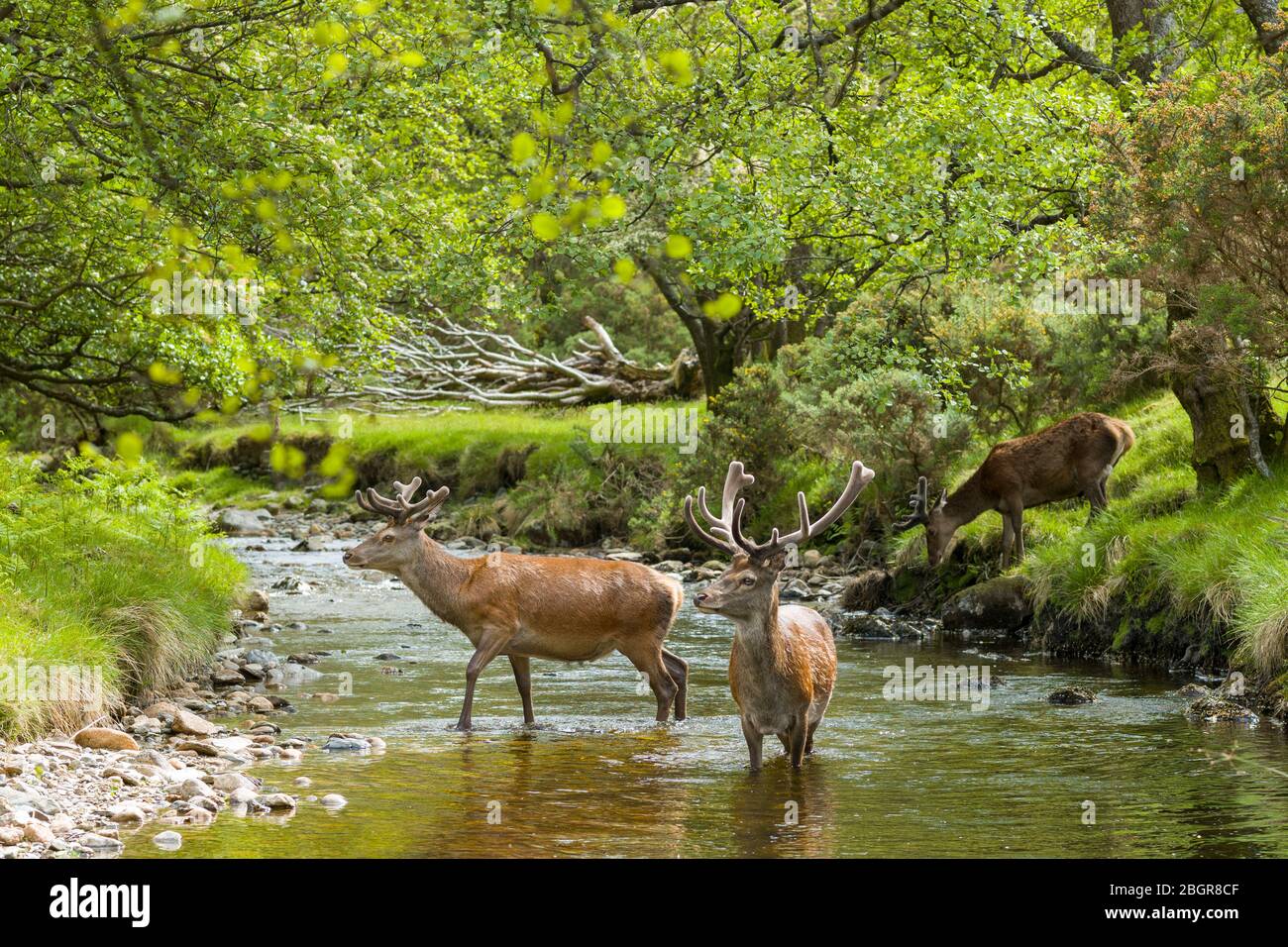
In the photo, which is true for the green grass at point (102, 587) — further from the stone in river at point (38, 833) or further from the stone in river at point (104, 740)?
the stone in river at point (38, 833)

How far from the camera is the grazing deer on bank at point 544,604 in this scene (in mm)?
12086

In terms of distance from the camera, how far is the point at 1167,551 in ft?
47.2

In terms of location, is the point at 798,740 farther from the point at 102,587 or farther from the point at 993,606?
the point at 993,606

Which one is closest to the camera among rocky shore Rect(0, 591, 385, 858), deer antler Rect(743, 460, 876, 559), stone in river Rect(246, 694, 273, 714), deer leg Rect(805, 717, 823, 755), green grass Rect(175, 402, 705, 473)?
rocky shore Rect(0, 591, 385, 858)

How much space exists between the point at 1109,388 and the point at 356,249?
8452 millimetres

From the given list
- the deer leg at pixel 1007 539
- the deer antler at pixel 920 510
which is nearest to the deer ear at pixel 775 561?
the deer antler at pixel 920 510

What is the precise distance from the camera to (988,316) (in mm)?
20172

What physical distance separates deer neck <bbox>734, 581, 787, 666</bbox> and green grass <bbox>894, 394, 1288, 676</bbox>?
4.50m

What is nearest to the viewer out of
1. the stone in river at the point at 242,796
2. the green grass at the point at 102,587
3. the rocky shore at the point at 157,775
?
the rocky shore at the point at 157,775

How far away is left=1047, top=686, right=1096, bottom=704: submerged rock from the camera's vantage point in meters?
12.2

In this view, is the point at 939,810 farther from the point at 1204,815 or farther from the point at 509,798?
the point at 509,798

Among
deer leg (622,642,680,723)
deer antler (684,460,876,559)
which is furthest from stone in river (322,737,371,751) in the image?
deer antler (684,460,876,559)

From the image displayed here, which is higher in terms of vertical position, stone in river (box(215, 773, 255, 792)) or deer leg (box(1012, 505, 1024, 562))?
deer leg (box(1012, 505, 1024, 562))

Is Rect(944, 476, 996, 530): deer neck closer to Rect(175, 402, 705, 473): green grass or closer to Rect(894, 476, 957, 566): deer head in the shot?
Rect(894, 476, 957, 566): deer head
